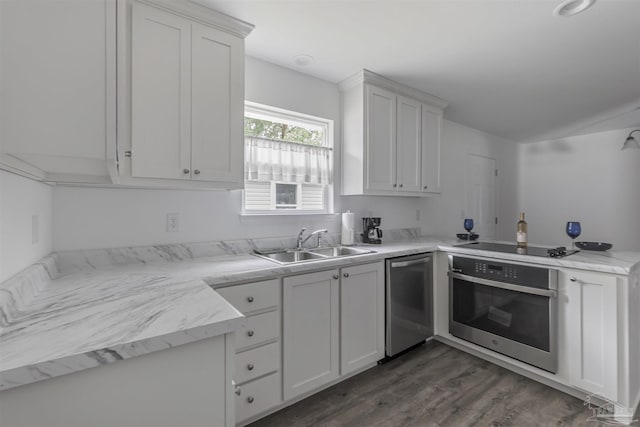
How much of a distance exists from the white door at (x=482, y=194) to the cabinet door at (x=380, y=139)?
184cm

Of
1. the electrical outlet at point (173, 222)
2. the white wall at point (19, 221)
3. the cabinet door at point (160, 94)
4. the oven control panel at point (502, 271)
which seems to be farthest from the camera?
the oven control panel at point (502, 271)

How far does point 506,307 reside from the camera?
222cm

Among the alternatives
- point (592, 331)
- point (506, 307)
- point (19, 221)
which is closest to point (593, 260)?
point (592, 331)

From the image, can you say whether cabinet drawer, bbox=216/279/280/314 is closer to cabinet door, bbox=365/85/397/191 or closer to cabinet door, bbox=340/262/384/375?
cabinet door, bbox=340/262/384/375

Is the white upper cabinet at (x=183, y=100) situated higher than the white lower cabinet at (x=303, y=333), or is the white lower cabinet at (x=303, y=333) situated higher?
the white upper cabinet at (x=183, y=100)

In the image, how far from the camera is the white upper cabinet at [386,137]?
8.45 feet

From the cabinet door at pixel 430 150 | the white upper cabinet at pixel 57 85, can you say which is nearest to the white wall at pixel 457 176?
the cabinet door at pixel 430 150

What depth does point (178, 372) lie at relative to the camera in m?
0.85

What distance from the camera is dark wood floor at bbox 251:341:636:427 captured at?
68.4 inches

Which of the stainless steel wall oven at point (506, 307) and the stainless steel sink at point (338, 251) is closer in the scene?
the stainless steel wall oven at point (506, 307)

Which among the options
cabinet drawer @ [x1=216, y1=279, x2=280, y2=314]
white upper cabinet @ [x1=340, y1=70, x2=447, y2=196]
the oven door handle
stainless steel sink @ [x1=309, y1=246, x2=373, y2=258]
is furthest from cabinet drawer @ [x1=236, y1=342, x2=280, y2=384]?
the oven door handle

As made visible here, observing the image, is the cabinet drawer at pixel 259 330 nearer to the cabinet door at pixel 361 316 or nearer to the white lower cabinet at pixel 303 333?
the white lower cabinet at pixel 303 333

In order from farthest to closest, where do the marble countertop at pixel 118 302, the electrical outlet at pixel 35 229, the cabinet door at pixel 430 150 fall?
the cabinet door at pixel 430 150, the electrical outlet at pixel 35 229, the marble countertop at pixel 118 302

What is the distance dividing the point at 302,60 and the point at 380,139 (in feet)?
3.08
